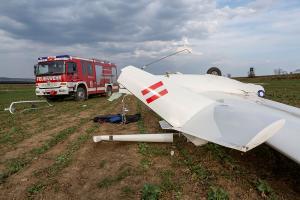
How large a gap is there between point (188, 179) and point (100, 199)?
1.40m

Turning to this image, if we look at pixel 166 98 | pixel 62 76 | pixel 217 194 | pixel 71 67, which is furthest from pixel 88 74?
pixel 217 194

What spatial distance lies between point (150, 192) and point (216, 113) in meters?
1.49

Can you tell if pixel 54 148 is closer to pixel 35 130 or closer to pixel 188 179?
pixel 35 130

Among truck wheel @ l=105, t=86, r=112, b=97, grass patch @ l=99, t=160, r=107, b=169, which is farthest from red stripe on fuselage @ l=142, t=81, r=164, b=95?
truck wheel @ l=105, t=86, r=112, b=97

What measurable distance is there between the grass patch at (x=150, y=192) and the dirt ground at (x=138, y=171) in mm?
15

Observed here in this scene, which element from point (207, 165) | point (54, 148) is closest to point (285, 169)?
point (207, 165)

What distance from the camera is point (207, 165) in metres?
5.43

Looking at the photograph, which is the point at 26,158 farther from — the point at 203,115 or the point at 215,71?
the point at 215,71

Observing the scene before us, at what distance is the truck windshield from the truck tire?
1.95 m

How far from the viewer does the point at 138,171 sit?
16.9 ft

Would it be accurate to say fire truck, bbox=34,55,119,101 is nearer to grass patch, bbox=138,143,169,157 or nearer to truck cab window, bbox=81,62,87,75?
truck cab window, bbox=81,62,87,75

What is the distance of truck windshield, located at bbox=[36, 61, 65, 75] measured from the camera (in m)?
19.8

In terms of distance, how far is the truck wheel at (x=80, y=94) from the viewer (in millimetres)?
20969

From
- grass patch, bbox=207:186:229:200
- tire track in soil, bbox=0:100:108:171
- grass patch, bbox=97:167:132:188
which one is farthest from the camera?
tire track in soil, bbox=0:100:108:171
